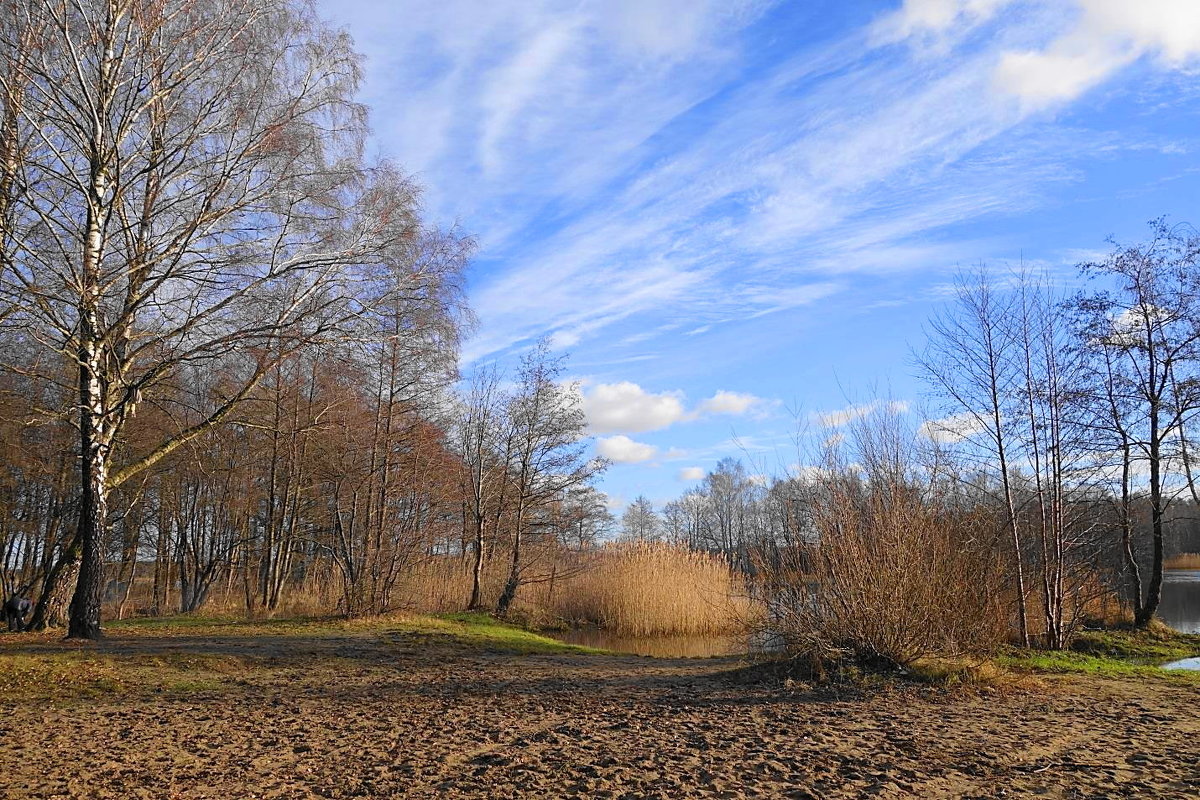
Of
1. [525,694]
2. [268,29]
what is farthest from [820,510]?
[268,29]

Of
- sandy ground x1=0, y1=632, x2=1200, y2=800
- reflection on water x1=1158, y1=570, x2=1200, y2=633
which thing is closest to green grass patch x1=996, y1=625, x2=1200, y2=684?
sandy ground x1=0, y1=632, x2=1200, y2=800

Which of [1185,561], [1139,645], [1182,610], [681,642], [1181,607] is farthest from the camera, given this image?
[1185,561]

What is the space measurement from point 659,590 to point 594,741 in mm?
12837

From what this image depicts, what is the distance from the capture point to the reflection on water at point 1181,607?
19391 mm

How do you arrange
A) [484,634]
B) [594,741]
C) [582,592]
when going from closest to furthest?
[594,741], [484,634], [582,592]

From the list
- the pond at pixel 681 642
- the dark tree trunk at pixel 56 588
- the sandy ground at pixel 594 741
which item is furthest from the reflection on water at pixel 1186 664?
the dark tree trunk at pixel 56 588

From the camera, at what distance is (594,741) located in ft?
17.2

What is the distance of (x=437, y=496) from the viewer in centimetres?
1928

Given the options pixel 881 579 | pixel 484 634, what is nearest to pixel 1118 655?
pixel 881 579

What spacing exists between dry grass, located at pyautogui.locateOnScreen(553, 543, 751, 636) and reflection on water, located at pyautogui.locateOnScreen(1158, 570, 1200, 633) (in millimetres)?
9806

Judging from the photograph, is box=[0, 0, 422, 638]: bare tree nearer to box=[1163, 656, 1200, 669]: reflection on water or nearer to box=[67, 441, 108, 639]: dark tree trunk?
box=[67, 441, 108, 639]: dark tree trunk

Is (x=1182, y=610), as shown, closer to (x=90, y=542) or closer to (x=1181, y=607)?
(x=1181, y=607)

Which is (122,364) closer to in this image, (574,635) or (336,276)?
(336,276)

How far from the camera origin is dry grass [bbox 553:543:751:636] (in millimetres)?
17703
